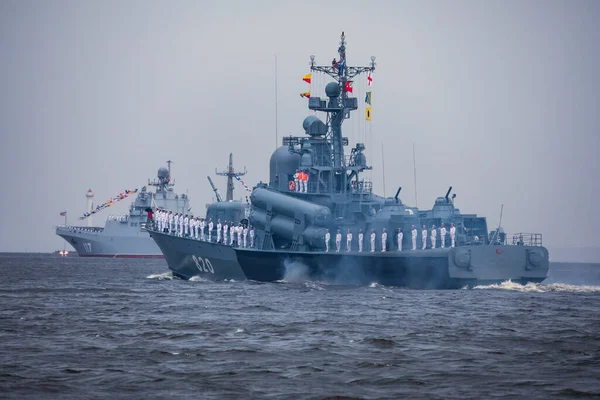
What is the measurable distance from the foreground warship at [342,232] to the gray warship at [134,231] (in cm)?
6876

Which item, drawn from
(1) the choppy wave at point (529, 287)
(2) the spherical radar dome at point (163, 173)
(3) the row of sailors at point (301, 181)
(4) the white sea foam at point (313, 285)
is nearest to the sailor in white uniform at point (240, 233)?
(3) the row of sailors at point (301, 181)

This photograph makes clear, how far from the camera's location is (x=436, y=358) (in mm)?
22250

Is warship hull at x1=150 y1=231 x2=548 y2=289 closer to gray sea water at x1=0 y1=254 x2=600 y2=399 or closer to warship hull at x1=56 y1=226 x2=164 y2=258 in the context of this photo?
gray sea water at x1=0 y1=254 x2=600 y2=399

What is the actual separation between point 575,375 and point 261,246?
32.0m

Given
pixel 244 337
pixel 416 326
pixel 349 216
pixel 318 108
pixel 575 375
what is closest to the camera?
pixel 575 375

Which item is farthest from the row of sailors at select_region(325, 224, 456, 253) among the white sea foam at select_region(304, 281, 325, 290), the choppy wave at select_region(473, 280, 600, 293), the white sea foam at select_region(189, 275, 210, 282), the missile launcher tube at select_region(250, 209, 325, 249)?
the white sea foam at select_region(189, 275, 210, 282)

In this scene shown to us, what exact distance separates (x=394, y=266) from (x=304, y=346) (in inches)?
805

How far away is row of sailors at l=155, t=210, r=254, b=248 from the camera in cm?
5141

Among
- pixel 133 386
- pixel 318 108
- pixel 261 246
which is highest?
pixel 318 108

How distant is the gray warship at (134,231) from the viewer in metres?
124

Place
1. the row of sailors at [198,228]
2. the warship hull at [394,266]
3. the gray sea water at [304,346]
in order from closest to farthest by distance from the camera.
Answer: the gray sea water at [304,346], the warship hull at [394,266], the row of sailors at [198,228]

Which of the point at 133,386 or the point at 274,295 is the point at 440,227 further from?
the point at 133,386

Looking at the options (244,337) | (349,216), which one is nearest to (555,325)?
(244,337)

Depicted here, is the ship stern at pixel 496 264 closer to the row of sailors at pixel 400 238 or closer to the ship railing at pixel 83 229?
the row of sailors at pixel 400 238
